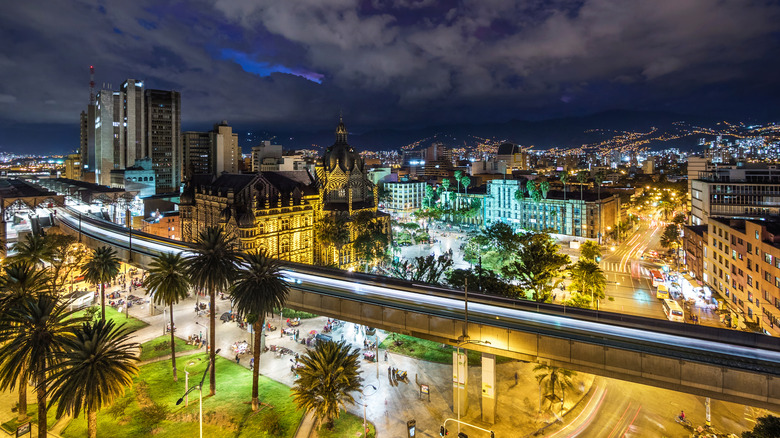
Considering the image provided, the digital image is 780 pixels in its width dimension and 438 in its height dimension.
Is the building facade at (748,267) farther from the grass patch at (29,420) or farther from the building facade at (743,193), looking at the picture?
the grass patch at (29,420)

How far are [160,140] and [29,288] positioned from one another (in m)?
169

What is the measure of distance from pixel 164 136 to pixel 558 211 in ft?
572

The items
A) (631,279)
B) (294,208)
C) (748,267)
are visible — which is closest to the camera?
(748,267)

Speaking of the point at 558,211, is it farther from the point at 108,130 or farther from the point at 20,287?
the point at 108,130

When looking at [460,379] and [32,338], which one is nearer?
[32,338]

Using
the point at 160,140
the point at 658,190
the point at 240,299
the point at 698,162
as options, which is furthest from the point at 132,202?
the point at 658,190

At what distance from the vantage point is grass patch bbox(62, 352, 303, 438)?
35.7m

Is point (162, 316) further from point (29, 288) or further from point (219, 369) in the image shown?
point (29, 288)

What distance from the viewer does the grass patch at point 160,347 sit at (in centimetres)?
5131

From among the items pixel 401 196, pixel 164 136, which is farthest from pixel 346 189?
pixel 164 136

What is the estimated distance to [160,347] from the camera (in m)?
53.6

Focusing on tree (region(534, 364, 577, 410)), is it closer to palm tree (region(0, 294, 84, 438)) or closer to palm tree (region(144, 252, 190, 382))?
palm tree (region(144, 252, 190, 382))

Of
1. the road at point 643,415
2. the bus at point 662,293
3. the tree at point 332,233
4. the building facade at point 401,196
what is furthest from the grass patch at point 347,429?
the building facade at point 401,196

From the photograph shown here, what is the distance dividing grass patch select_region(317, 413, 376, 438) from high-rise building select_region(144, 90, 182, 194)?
571 feet
